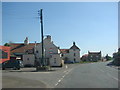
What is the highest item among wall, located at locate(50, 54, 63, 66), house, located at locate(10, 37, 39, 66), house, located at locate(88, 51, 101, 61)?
house, located at locate(10, 37, 39, 66)

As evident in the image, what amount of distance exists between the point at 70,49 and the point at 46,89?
92081mm

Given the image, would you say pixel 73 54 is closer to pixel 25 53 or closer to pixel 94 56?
pixel 25 53

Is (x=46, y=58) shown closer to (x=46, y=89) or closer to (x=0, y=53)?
(x=0, y=53)

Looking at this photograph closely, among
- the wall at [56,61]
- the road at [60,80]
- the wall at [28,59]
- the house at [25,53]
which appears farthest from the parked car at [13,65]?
the wall at [56,61]

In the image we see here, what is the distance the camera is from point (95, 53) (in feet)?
606

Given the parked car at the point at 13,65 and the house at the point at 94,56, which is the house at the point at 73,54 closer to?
the parked car at the point at 13,65

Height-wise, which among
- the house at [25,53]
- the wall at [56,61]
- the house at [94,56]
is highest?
the house at [25,53]

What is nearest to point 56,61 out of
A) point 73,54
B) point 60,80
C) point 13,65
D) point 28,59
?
point 28,59

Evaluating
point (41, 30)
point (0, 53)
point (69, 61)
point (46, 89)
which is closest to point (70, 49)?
point (69, 61)

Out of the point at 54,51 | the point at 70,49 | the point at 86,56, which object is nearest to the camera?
the point at 54,51

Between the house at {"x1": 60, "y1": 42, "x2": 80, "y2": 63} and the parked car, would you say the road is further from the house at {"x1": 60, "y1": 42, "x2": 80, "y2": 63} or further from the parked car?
the house at {"x1": 60, "y1": 42, "x2": 80, "y2": 63}

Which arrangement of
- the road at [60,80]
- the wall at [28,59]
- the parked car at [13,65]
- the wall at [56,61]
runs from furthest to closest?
the wall at [28,59] < the wall at [56,61] < the parked car at [13,65] < the road at [60,80]

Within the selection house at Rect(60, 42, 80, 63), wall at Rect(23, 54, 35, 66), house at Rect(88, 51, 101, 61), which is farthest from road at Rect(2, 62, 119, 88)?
house at Rect(88, 51, 101, 61)

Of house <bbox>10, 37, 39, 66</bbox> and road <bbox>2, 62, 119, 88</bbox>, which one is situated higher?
house <bbox>10, 37, 39, 66</bbox>
